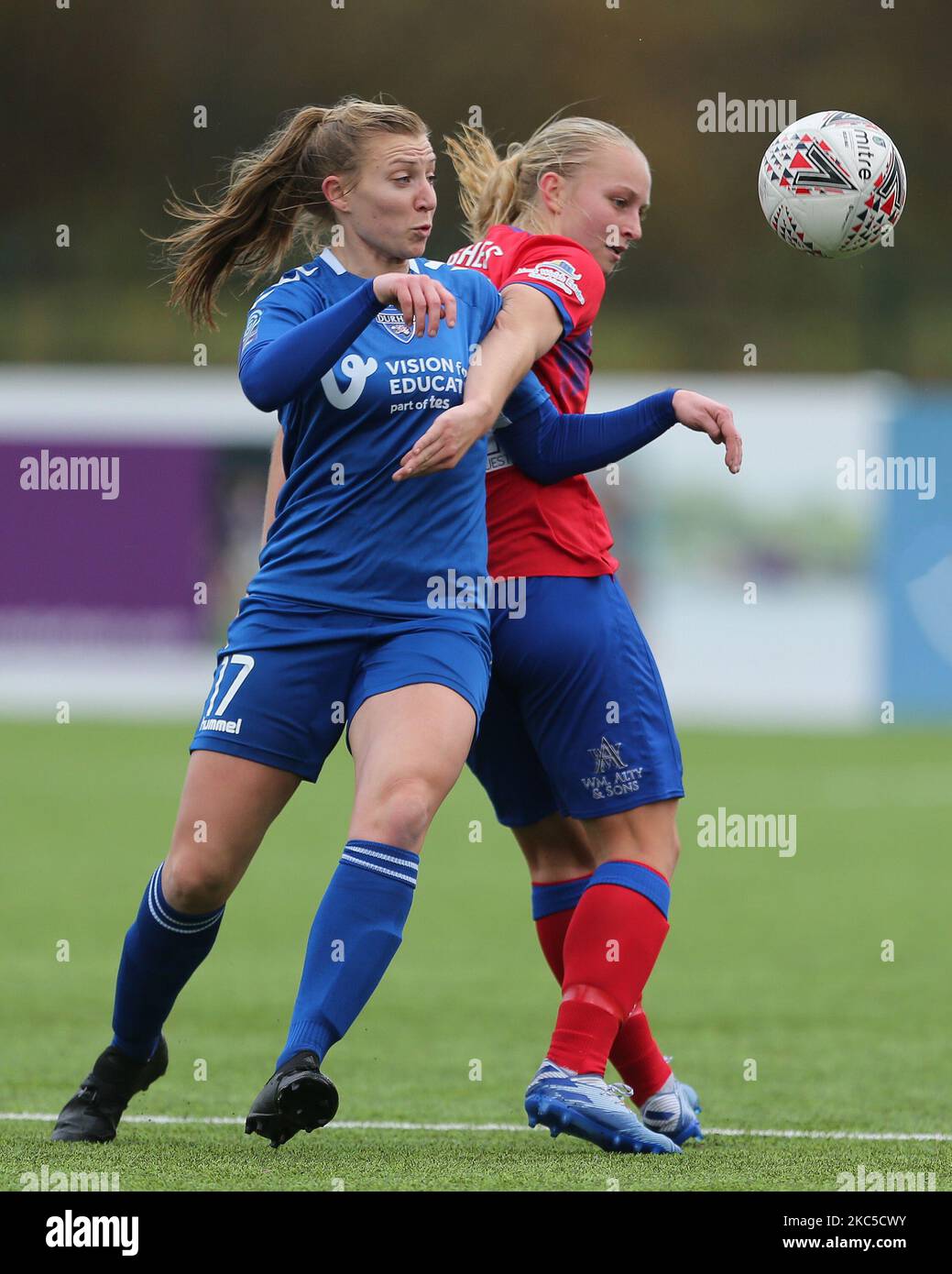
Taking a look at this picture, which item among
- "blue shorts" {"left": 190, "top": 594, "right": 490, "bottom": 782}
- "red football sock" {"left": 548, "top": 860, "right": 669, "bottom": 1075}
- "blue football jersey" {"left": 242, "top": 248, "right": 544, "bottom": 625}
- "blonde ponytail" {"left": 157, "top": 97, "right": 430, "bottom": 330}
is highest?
"blonde ponytail" {"left": 157, "top": 97, "right": 430, "bottom": 330}

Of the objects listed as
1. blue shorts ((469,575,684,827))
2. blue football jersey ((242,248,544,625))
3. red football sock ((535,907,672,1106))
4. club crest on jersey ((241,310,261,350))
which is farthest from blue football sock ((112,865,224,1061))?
club crest on jersey ((241,310,261,350))

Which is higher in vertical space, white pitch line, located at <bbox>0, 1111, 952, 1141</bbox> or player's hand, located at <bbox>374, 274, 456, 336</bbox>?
player's hand, located at <bbox>374, 274, 456, 336</bbox>

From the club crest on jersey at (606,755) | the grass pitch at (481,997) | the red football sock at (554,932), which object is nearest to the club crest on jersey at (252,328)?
the club crest on jersey at (606,755)

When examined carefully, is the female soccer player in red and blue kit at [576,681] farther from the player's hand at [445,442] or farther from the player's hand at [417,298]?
the player's hand at [417,298]

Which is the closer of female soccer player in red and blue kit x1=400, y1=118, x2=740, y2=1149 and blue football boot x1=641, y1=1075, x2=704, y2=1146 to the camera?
female soccer player in red and blue kit x1=400, y1=118, x2=740, y2=1149

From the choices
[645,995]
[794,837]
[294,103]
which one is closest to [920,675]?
[794,837]

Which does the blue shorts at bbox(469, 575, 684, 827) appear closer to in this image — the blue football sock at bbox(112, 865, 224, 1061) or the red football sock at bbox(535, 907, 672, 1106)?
the red football sock at bbox(535, 907, 672, 1106)

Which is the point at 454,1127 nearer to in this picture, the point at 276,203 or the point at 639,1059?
the point at 639,1059

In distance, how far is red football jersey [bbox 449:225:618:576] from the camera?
14.5 feet

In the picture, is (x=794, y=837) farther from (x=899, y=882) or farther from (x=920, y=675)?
(x=920, y=675)

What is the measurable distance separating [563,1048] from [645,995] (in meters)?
3.00

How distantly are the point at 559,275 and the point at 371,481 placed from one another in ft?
Answer: 2.24

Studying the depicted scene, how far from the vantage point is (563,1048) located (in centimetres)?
420

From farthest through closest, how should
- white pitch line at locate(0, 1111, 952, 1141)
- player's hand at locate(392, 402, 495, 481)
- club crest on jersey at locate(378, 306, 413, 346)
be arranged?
white pitch line at locate(0, 1111, 952, 1141) → club crest on jersey at locate(378, 306, 413, 346) → player's hand at locate(392, 402, 495, 481)
